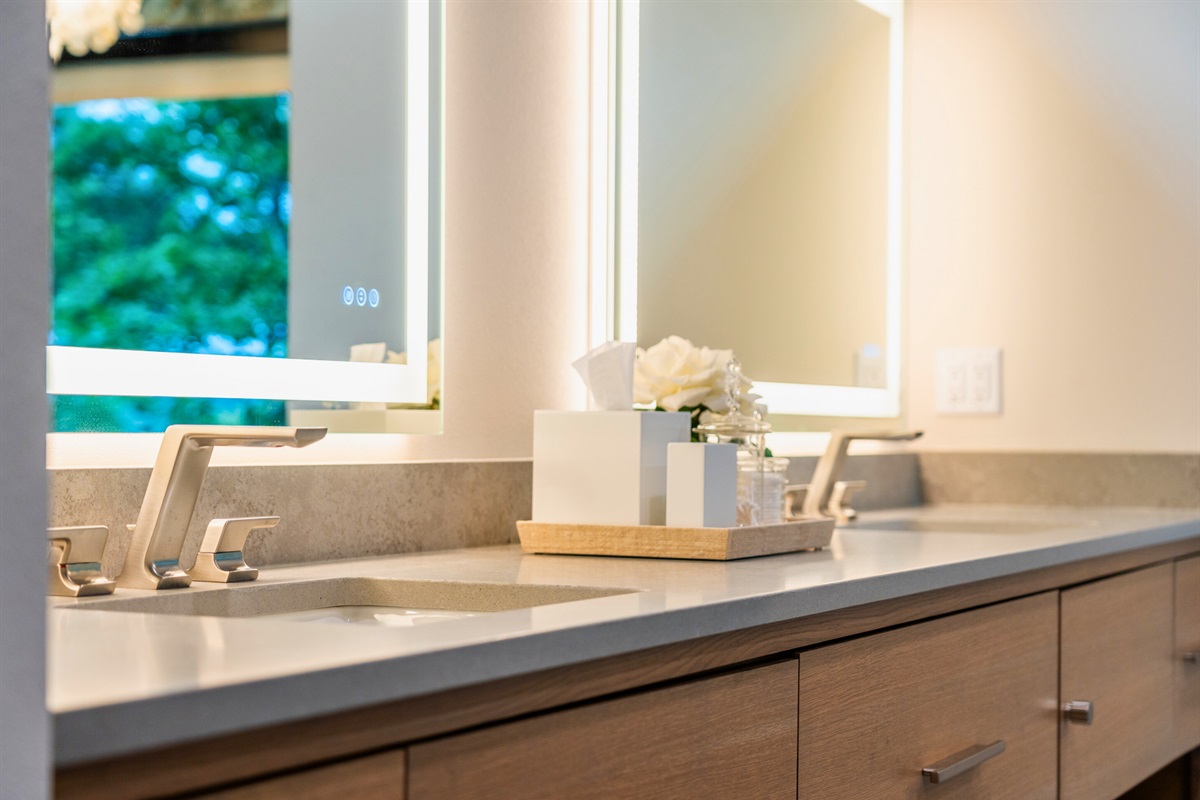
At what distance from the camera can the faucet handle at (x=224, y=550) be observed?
1102 millimetres

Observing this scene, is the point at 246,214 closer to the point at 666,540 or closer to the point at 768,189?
the point at 666,540

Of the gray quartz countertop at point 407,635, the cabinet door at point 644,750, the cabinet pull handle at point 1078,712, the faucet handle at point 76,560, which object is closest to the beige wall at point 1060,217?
the cabinet pull handle at point 1078,712

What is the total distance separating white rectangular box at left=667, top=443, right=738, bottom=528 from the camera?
1.37m

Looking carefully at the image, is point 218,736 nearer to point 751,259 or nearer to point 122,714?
point 122,714

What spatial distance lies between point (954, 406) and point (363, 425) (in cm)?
151

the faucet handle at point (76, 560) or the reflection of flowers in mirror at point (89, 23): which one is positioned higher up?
the reflection of flowers in mirror at point (89, 23)

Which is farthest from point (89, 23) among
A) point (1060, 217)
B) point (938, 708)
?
point (1060, 217)

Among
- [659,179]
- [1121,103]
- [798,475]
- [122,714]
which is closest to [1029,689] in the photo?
[798,475]

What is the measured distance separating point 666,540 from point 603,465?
119 mm

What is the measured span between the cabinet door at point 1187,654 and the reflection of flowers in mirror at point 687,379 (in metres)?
0.84

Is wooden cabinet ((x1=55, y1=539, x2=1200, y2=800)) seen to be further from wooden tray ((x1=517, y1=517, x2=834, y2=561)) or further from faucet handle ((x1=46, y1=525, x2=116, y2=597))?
faucet handle ((x1=46, y1=525, x2=116, y2=597))

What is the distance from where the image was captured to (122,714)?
545 millimetres

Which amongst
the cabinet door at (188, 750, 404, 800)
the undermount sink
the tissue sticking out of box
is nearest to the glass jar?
the tissue sticking out of box

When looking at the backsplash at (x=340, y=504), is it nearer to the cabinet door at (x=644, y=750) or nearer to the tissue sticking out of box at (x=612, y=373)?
the tissue sticking out of box at (x=612, y=373)
